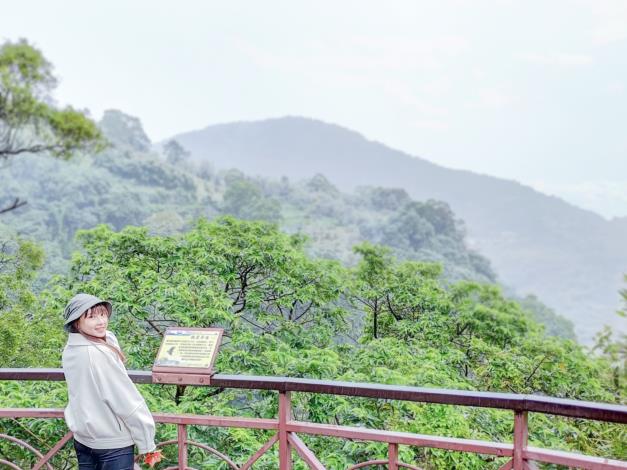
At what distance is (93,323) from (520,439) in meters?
1.39

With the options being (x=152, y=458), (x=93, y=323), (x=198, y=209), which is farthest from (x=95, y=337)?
(x=198, y=209)

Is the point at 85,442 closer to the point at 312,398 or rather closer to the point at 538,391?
the point at 312,398

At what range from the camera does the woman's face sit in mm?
1844

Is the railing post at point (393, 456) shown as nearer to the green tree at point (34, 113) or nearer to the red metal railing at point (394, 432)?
the red metal railing at point (394, 432)

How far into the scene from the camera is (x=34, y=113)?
4.63 metres

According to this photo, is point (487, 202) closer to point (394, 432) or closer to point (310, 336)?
point (310, 336)

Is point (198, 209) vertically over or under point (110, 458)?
under

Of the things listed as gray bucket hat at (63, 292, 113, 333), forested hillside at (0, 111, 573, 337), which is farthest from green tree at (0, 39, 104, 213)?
forested hillside at (0, 111, 573, 337)

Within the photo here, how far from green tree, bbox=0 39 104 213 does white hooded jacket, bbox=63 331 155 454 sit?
2.66 metres

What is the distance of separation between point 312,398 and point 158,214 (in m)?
33.6

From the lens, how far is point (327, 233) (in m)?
44.2

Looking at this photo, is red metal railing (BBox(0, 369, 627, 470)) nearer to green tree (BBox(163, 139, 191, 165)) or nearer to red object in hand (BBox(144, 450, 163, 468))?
red object in hand (BBox(144, 450, 163, 468))

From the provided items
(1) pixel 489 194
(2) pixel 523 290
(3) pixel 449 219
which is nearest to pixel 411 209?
(3) pixel 449 219

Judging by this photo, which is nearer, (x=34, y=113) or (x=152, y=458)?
(x=152, y=458)
